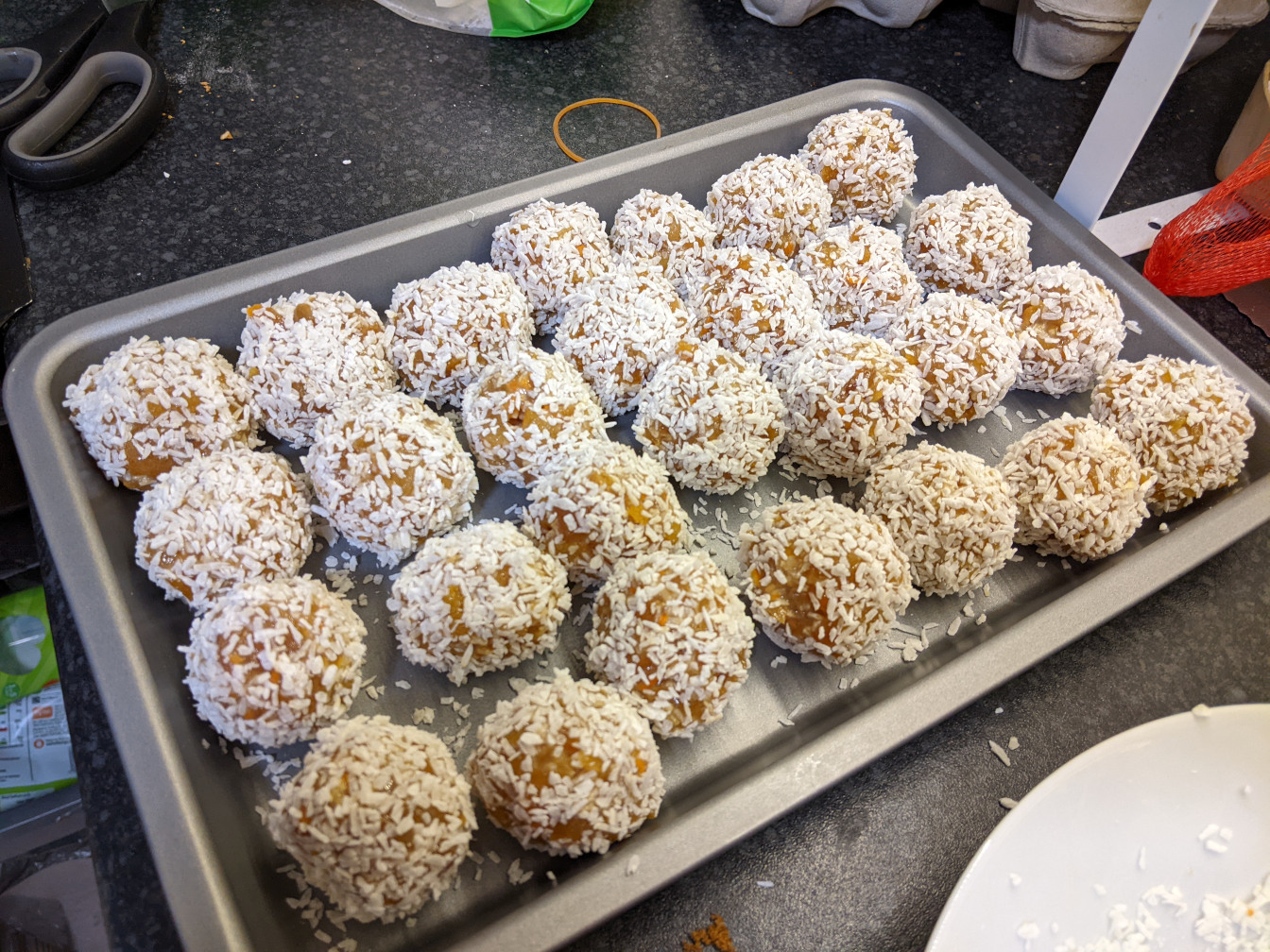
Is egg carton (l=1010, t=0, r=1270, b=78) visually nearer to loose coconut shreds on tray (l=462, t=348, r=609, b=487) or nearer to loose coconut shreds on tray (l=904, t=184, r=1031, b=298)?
loose coconut shreds on tray (l=904, t=184, r=1031, b=298)

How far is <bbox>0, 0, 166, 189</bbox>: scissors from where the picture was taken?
1.54 metres

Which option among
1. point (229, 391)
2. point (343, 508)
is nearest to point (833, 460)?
point (343, 508)

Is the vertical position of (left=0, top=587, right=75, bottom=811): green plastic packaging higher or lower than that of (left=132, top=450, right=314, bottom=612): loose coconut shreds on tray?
lower

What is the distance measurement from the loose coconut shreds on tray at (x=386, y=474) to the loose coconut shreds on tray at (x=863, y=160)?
0.98m

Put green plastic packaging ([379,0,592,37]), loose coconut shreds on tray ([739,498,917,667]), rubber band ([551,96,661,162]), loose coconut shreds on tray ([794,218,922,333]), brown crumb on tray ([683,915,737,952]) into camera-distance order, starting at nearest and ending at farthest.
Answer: brown crumb on tray ([683,915,737,952]) → loose coconut shreds on tray ([739,498,917,667]) → loose coconut shreds on tray ([794,218,922,333]) → rubber band ([551,96,661,162]) → green plastic packaging ([379,0,592,37])

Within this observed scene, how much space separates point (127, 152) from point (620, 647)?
1.43 meters

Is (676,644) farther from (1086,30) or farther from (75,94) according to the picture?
(1086,30)

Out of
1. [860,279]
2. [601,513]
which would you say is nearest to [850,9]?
[860,279]

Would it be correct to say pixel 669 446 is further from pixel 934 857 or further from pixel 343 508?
pixel 934 857

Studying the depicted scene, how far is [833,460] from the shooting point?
1378mm

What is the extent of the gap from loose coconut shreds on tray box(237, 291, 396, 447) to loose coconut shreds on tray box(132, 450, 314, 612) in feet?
0.44

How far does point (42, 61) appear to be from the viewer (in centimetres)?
160

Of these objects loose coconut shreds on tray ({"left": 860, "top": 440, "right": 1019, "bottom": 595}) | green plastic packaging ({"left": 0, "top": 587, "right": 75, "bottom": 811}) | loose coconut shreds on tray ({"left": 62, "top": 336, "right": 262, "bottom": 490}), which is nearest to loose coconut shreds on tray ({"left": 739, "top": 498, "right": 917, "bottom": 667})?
loose coconut shreds on tray ({"left": 860, "top": 440, "right": 1019, "bottom": 595})

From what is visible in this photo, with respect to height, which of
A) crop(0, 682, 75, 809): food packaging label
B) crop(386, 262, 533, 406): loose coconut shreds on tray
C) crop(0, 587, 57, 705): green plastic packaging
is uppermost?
crop(386, 262, 533, 406): loose coconut shreds on tray
